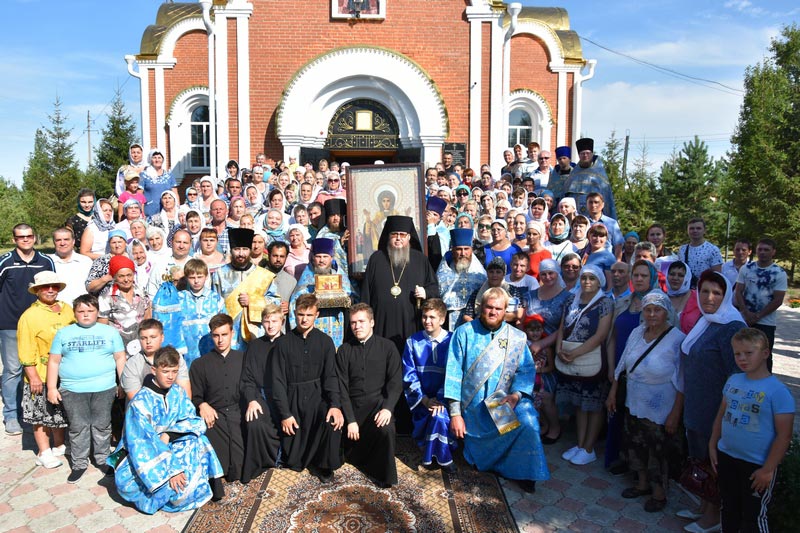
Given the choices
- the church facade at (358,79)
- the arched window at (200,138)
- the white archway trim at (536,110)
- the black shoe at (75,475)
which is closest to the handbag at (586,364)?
the black shoe at (75,475)

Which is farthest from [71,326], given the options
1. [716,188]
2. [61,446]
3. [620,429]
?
[716,188]

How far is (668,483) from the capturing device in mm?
4465

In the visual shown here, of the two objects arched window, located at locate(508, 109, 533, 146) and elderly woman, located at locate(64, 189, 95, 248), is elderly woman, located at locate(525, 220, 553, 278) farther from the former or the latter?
arched window, located at locate(508, 109, 533, 146)

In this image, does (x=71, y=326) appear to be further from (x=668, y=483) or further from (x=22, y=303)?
(x=668, y=483)

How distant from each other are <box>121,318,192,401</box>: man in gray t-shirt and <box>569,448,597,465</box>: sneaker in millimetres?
3381

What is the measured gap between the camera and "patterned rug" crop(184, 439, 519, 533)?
395cm

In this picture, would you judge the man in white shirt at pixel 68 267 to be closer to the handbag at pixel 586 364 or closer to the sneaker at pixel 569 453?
the handbag at pixel 586 364

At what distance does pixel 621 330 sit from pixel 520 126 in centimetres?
1315

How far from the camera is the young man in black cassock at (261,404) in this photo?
4.64 meters

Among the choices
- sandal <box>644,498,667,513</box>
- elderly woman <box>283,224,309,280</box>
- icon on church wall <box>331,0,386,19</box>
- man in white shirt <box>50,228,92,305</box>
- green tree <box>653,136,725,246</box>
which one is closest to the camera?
sandal <box>644,498,667,513</box>

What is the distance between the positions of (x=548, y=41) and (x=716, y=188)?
12.1 meters

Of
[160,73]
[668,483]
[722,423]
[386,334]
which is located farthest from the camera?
[160,73]

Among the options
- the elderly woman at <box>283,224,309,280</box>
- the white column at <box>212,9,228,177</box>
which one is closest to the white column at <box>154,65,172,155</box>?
the white column at <box>212,9,228,177</box>

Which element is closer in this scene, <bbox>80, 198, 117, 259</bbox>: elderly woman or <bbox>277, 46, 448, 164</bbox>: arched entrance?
<bbox>80, 198, 117, 259</bbox>: elderly woman
